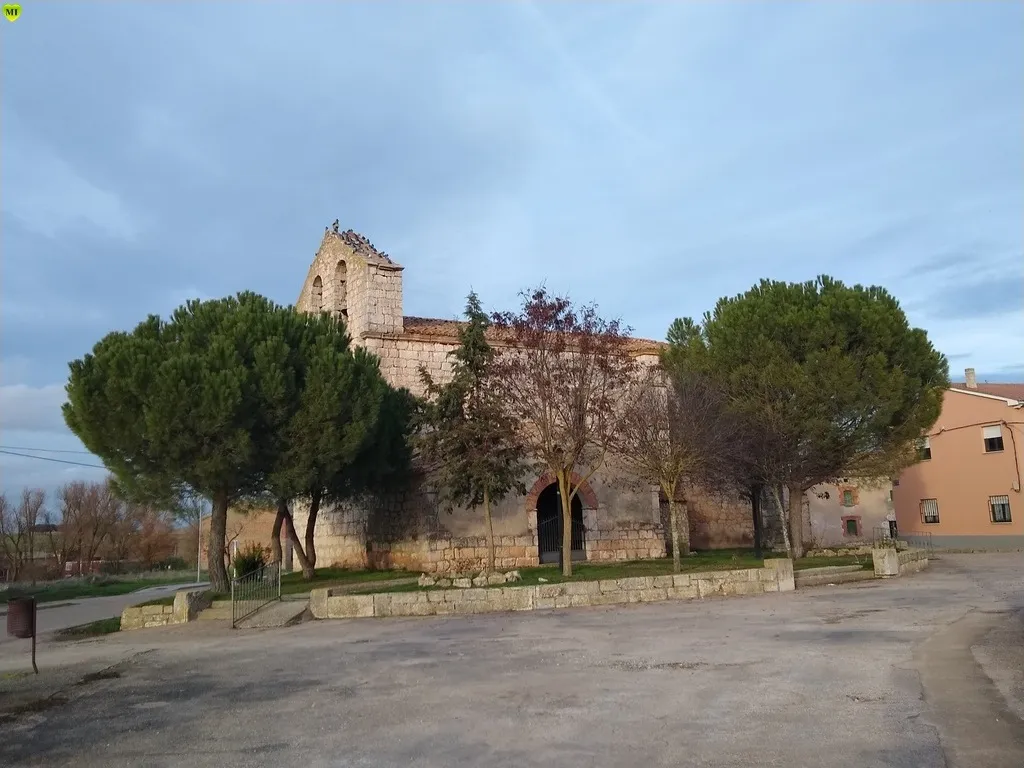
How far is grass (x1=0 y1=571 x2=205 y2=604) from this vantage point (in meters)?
28.0

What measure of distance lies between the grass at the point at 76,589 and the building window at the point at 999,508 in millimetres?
36150

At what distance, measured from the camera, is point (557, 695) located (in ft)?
24.0

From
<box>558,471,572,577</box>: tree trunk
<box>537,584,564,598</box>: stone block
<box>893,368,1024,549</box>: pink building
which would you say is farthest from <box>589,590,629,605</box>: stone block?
<box>893,368,1024,549</box>: pink building

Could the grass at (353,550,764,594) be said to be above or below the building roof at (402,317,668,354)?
below

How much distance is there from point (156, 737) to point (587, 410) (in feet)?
42.3

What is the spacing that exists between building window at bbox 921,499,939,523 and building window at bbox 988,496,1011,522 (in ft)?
10.2

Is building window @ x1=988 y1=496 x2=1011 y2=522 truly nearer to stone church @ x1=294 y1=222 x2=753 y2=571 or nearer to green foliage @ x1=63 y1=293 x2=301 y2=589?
stone church @ x1=294 y1=222 x2=753 y2=571

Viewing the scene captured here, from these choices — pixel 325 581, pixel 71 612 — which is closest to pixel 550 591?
pixel 325 581

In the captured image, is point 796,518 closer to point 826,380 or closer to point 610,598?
point 826,380

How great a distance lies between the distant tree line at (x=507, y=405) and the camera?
16.2m

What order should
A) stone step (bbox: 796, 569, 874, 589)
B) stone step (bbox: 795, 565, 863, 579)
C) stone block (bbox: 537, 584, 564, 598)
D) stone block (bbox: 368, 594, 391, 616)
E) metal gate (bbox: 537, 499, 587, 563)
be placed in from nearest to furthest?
stone block (bbox: 368, 594, 391, 616)
stone block (bbox: 537, 584, 564, 598)
stone step (bbox: 796, 569, 874, 589)
stone step (bbox: 795, 565, 863, 579)
metal gate (bbox: 537, 499, 587, 563)

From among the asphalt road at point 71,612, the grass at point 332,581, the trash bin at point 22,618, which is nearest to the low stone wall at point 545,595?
the grass at point 332,581

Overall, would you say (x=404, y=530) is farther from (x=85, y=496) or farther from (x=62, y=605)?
(x=85, y=496)

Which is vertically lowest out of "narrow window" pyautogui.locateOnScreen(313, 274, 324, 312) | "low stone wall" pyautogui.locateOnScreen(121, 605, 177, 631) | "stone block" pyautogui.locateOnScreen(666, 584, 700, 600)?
"stone block" pyautogui.locateOnScreen(666, 584, 700, 600)
